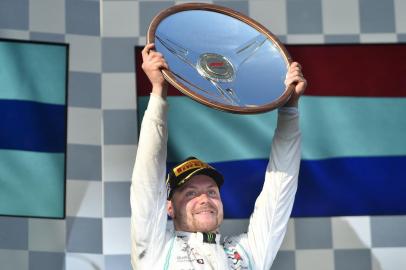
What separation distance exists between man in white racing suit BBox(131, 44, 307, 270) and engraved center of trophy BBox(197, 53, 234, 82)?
0.18 metres

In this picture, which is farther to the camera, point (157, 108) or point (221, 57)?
Answer: point (221, 57)

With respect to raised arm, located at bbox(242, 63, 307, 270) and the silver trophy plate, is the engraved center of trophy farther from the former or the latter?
raised arm, located at bbox(242, 63, 307, 270)

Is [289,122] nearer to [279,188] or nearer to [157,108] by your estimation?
[279,188]

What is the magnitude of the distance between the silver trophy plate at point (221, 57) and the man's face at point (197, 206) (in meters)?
0.32

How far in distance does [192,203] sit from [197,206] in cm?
2

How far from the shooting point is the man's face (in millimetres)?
3602

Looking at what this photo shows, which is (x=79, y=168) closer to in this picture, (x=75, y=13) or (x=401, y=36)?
(x=75, y=13)

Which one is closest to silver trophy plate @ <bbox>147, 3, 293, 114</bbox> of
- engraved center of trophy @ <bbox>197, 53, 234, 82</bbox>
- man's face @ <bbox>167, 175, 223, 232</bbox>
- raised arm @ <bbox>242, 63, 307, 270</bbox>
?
engraved center of trophy @ <bbox>197, 53, 234, 82</bbox>

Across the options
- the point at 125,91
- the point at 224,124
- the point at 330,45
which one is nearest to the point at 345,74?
the point at 330,45

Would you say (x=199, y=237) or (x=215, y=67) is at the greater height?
(x=215, y=67)

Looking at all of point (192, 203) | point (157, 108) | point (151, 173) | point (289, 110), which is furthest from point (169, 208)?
point (289, 110)

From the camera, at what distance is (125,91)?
4312 mm

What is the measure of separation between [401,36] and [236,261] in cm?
134

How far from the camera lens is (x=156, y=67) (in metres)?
3.49
